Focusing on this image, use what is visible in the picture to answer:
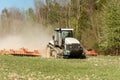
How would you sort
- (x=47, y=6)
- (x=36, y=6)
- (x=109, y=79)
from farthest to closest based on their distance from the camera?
(x=36, y=6)
(x=47, y=6)
(x=109, y=79)

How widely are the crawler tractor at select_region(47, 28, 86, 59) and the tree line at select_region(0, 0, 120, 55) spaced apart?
11.2 metres

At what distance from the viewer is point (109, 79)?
18.5 meters

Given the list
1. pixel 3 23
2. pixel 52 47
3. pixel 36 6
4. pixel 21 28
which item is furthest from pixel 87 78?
pixel 3 23

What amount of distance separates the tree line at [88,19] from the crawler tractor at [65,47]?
11161 millimetres

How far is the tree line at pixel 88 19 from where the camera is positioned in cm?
5319

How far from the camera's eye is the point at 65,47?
41125 millimetres

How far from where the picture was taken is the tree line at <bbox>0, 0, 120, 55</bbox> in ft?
174

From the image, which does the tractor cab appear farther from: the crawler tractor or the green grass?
the green grass

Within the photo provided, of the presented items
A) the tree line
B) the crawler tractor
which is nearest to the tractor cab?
the crawler tractor

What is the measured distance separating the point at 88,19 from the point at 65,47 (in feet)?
117

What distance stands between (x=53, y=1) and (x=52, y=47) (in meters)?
43.0

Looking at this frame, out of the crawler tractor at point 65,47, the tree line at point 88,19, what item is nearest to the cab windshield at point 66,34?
the crawler tractor at point 65,47

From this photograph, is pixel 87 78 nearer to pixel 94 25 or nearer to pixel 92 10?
pixel 94 25

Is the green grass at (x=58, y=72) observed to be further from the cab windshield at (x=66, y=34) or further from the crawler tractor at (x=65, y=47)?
the cab windshield at (x=66, y=34)
